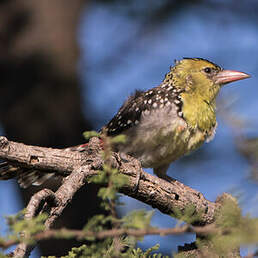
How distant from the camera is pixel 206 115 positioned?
4.76 metres

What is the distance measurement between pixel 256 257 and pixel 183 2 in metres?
6.52

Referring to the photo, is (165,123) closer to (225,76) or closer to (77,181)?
(225,76)

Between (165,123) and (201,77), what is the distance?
3.33ft

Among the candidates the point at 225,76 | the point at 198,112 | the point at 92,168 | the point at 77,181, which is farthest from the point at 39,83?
the point at 77,181

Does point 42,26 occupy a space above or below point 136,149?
above

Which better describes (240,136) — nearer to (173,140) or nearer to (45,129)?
(173,140)

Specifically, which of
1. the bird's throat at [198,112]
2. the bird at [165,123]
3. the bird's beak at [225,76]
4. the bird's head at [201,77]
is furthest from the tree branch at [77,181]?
the bird's beak at [225,76]

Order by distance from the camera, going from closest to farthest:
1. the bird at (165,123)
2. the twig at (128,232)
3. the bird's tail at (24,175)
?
the twig at (128,232) < the bird's tail at (24,175) < the bird at (165,123)

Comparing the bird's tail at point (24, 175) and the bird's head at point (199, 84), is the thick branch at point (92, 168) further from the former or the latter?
the bird's head at point (199, 84)

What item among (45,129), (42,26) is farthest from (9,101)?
(42,26)

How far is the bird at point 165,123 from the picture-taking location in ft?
14.7

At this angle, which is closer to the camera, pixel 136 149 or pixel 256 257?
pixel 256 257

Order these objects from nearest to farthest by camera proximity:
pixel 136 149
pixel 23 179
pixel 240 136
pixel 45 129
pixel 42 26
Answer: pixel 240 136, pixel 23 179, pixel 136 149, pixel 45 129, pixel 42 26

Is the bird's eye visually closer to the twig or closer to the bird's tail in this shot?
the bird's tail
